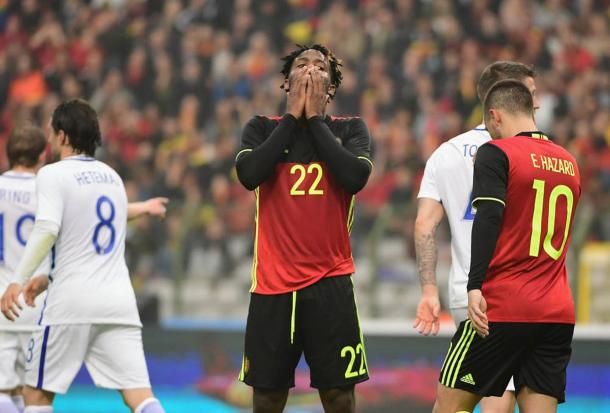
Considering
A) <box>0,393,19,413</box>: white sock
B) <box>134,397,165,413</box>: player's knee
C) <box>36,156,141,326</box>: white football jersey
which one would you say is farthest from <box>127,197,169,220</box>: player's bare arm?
<box>0,393,19,413</box>: white sock

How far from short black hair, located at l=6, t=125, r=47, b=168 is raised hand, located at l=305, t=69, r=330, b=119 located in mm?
2444

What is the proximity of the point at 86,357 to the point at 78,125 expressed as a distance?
1325 millimetres

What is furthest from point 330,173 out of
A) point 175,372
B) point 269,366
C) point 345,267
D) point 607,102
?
point 607,102

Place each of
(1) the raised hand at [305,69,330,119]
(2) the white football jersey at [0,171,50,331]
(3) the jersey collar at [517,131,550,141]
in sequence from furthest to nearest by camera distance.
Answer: (2) the white football jersey at [0,171,50,331], (1) the raised hand at [305,69,330,119], (3) the jersey collar at [517,131,550,141]

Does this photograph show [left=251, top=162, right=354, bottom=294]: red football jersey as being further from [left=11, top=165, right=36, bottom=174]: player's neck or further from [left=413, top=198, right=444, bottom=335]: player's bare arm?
[left=11, top=165, right=36, bottom=174]: player's neck

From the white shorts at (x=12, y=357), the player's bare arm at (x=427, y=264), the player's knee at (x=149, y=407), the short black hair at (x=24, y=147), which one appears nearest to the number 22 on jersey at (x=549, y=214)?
the player's bare arm at (x=427, y=264)

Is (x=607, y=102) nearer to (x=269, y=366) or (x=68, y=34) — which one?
(x=68, y=34)

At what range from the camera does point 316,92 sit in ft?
18.5

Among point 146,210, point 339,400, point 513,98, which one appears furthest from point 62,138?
point 513,98

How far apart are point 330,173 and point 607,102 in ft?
31.6

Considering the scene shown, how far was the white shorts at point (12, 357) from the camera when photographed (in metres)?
7.10

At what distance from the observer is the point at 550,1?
52.8 feet

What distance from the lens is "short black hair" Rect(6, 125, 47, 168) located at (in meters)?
7.31

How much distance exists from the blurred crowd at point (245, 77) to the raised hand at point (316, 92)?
609 centimetres
